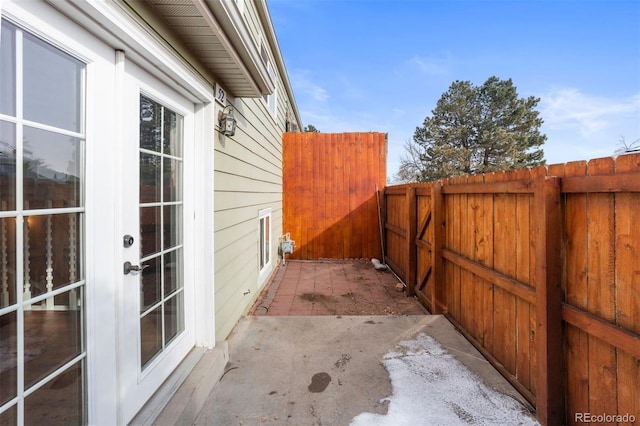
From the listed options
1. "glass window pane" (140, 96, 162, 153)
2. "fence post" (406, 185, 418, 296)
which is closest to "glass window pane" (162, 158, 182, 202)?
"glass window pane" (140, 96, 162, 153)

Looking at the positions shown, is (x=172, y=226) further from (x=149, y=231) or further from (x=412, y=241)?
(x=412, y=241)

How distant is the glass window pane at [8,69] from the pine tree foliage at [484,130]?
63.0 feet

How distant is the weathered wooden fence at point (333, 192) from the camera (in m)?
6.57

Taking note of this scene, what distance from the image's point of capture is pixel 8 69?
942 millimetres

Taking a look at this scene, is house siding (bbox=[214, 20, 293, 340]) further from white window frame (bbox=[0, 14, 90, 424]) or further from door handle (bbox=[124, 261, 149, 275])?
white window frame (bbox=[0, 14, 90, 424])

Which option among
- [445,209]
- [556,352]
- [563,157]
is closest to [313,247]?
[445,209]

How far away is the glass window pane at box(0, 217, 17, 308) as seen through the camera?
924 millimetres

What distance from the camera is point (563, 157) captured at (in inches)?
770

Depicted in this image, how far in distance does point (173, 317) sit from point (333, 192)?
493 centimetres

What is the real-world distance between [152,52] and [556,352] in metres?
2.69

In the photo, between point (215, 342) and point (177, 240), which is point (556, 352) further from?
point (177, 240)

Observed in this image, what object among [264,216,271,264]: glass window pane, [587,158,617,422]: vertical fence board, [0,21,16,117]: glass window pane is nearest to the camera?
[0,21,16,117]: glass window pane

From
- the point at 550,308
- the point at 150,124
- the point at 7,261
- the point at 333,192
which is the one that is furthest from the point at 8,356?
the point at 333,192

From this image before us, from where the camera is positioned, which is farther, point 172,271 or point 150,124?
point 172,271
